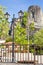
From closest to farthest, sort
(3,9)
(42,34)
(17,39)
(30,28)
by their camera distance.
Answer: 1. (3,9)
2. (17,39)
3. (30,28)
4. (42,34)

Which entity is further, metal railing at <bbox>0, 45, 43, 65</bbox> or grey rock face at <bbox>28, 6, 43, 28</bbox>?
grey rock face at <bbox>28, 6, 43, 28</bbox>

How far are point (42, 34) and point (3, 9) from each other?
39.0 ft

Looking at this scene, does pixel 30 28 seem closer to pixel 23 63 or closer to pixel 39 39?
pixel 39 39

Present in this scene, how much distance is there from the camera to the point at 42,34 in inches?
1225

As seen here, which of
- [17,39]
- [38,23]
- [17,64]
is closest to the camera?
[17,64]

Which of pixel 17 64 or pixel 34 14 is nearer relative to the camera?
pixel 17 64

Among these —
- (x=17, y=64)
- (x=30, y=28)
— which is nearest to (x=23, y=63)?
(x=17, y=64)

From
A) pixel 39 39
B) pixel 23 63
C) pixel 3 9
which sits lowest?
pixel 39 39

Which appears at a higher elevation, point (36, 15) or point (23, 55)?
point (36, 15)

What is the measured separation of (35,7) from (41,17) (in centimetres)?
334

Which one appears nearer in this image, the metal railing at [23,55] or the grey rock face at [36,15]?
the metal railing at [23,55]

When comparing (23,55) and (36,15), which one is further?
(36,15)

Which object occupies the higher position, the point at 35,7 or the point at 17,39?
the point at 35,7

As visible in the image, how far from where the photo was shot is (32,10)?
49.8 m
